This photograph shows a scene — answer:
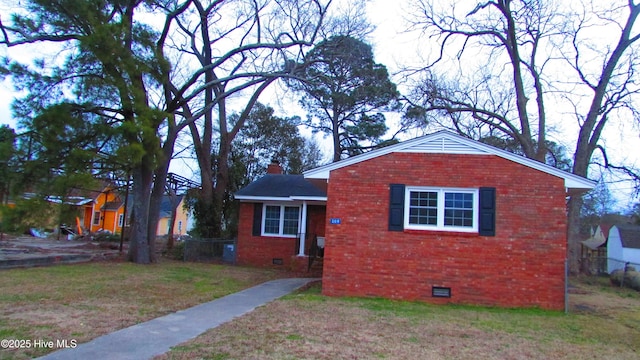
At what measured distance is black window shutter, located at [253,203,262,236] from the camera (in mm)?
20250

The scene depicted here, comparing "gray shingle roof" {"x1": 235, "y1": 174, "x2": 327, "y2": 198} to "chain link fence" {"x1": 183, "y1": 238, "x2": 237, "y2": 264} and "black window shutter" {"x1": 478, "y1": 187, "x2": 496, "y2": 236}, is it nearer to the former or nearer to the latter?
"chain link fence" {"x1": 183, "y1": 238, "x2": 237, "y2": 264}

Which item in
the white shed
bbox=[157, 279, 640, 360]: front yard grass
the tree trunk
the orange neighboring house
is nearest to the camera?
bbox=[157, 279, 640, 360]: front yard grass

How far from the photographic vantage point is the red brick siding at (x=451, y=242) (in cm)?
1085

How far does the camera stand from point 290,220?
20297 millimetres

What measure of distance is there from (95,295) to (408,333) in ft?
21.3

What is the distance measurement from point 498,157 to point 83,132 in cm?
1175

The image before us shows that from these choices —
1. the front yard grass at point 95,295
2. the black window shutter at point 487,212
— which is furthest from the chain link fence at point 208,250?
the black window shutter at point 487,212

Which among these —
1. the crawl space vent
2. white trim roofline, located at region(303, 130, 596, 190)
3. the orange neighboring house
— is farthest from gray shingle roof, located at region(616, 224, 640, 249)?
the orange neighboring house

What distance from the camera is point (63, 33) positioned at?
15242 mm

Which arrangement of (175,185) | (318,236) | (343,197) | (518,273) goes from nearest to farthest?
(518,273), (343,197), (318,236), (175,185)

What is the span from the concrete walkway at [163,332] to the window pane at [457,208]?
176 inches

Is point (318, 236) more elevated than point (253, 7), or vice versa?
point (253, 7)

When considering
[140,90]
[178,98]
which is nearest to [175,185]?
[178,98]

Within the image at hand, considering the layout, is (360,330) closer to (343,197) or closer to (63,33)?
(343,197)
